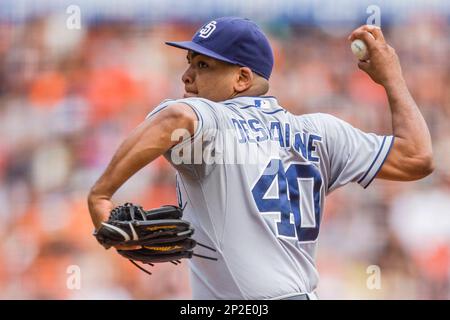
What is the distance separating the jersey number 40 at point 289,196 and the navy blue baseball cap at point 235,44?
15.3 inches

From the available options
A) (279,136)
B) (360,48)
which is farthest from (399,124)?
(279,136)

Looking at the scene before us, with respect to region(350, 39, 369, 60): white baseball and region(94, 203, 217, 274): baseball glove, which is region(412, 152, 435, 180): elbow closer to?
region(350, 39, 369, 60): white baseball

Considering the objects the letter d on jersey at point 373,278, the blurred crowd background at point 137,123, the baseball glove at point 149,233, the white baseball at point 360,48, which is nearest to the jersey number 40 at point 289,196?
the baseball glove at point 149,233

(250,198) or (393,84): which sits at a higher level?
(393,84)

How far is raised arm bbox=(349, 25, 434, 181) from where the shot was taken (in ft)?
9.33

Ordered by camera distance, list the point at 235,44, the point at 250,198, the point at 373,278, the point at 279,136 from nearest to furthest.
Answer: the point at 250,198, the point at 279,136, the point at 235,44, the point at 373,278

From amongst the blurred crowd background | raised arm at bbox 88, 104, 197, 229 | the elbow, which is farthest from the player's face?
the blurred crowd background

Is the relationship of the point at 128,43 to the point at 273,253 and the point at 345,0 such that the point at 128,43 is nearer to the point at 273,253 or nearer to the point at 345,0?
the point at 345,0

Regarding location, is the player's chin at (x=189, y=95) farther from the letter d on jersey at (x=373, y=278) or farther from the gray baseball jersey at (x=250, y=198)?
the letter d on jersey at (x=373, y=278)

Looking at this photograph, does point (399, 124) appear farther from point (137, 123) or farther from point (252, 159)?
point (137, 123)

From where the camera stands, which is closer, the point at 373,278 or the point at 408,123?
the point at 408,123

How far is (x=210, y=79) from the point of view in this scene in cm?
280

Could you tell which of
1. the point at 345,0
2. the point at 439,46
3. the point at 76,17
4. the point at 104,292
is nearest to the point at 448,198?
the point at 439,46

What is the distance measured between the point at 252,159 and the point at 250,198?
0.42 feet
